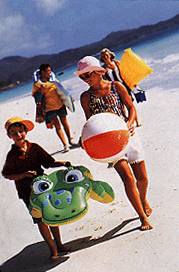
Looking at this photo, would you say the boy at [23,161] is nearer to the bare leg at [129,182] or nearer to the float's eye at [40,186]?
the float's eye at [40,186]

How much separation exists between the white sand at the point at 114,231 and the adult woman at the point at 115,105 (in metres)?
0.27

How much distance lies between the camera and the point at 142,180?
4.38 metres

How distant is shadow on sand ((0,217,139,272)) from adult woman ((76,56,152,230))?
338mm

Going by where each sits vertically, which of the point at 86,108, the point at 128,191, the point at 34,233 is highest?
the point at 86,108

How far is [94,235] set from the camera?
14.9ft

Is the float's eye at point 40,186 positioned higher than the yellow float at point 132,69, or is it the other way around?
the yellow float at point 132,69

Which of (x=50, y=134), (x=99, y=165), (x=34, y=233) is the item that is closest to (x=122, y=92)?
(x=34, y=233)

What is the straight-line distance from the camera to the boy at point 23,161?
4051mm

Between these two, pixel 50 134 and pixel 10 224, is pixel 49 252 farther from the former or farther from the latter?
pixel 50 134

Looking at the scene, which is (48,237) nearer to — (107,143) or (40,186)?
(40,186)

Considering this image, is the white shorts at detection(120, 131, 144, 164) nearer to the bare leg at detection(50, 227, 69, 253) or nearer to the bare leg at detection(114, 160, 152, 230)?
the bare leg at detection(114, 160, 152, 230)

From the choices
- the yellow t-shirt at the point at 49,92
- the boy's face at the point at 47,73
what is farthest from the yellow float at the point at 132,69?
the yellow t-shirt at the point at 49,92

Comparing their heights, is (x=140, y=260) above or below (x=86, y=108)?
below

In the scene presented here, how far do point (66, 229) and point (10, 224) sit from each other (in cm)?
84
